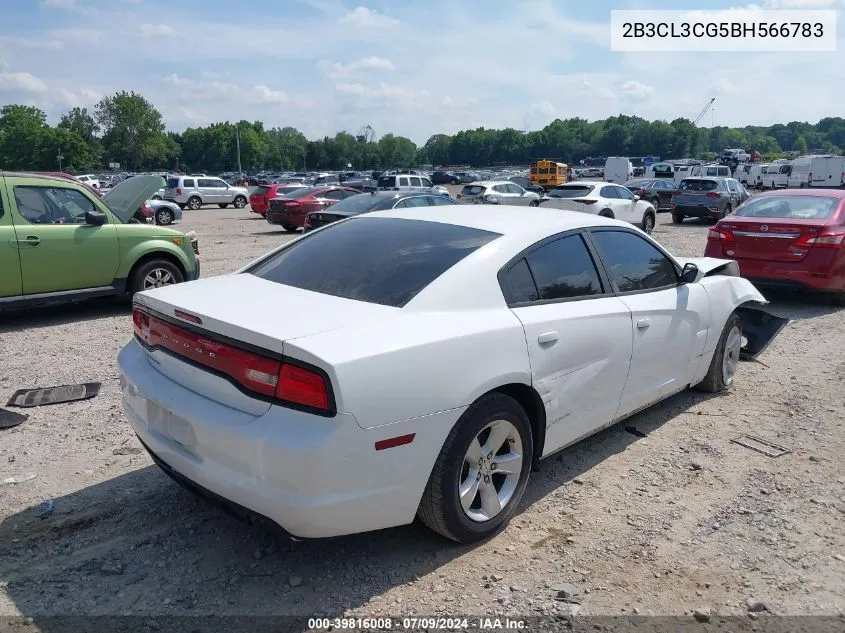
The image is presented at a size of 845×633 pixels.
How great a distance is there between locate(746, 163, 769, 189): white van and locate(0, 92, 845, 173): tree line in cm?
7489

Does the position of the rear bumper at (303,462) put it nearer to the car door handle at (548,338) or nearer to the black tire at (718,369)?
the car door handle at (548,338)

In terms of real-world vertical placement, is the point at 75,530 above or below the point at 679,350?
below

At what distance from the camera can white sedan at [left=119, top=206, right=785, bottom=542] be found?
8.70 feet

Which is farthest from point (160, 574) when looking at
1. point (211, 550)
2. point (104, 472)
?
point (104, 472)

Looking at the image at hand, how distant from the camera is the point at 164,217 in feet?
80.2

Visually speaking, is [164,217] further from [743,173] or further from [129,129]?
[129,129]

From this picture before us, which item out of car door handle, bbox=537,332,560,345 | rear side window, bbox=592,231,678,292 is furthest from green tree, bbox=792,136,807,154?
car door handle, bbox=537,332,560,345

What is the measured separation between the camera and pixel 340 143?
144 m

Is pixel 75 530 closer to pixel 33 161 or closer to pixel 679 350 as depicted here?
pixel 679 350

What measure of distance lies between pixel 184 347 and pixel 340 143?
5753 inches

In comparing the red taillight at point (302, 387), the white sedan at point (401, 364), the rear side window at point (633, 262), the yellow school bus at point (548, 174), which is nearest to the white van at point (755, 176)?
the yellow school bus at point (548, 174)

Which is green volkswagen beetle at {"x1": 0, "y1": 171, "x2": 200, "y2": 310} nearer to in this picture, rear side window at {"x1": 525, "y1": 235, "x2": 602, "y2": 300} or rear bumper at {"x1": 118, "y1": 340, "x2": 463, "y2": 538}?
rear bumper at {"x1": 118, "y1": 340, "x2": 463, "y2": 538}

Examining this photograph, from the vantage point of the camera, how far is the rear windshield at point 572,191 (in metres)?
19.8

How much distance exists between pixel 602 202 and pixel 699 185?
5.54m
